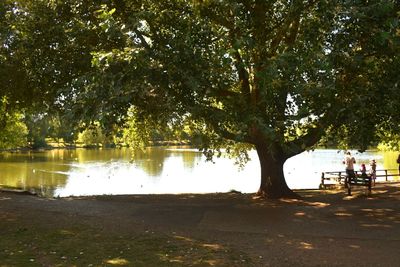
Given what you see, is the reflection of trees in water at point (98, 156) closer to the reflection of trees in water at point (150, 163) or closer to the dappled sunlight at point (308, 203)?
the reflection of trees in water at point (150, 163)

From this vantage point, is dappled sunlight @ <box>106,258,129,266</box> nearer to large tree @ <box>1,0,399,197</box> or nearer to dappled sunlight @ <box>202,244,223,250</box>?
dappled sunlight @ <box>202,244,223,250</box>

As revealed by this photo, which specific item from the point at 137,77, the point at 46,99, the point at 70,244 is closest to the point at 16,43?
the point at 46,99

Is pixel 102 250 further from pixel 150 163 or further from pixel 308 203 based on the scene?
pixel 150 163

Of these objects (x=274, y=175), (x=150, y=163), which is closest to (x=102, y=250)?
(x=274, y=175)

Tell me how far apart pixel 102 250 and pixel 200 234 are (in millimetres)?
2566

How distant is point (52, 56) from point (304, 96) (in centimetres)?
977

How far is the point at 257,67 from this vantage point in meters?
11.9

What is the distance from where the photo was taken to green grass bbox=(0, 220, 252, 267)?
832 centimetres

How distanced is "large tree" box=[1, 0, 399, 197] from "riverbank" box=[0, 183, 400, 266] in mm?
2299

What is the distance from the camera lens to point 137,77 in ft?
36.4

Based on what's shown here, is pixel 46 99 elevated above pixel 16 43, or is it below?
below

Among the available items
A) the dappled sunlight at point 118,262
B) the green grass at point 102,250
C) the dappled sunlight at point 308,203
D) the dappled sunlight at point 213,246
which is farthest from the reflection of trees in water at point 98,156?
the dappled sunlight at point 118,262

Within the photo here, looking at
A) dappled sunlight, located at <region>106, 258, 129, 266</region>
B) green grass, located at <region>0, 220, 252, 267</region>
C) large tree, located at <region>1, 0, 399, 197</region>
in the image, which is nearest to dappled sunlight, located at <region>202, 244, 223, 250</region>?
green grass, located at <region>0, 220, 252, 267</region>

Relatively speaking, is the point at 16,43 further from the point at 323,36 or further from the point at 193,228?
the point at 323,36
